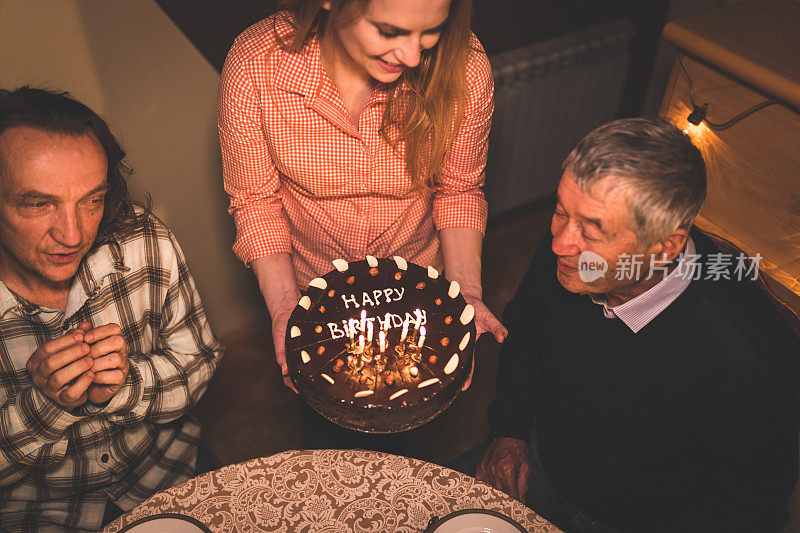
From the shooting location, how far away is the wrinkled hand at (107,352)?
1712mm

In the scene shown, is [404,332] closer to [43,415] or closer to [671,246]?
[671,246]

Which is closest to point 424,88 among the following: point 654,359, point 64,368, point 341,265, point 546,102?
point 341,265

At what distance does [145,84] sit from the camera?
2.65 metres

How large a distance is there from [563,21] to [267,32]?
2.51m

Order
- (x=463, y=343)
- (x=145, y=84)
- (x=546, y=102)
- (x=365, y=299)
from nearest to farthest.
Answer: (x=463, y=343)
(x=365, y=299)
(x=145, y=84)
(x=546, y=102)

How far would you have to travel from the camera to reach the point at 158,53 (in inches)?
103

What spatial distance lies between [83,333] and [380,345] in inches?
30.3

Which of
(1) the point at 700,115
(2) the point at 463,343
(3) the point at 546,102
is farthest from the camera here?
(3) the point at 546,102

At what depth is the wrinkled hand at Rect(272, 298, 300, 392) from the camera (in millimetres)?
1780

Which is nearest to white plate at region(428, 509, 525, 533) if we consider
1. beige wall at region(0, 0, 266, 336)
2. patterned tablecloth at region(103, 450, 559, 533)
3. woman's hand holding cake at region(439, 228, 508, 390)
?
patterned tablecloth at region(103, 450, 559, 533)

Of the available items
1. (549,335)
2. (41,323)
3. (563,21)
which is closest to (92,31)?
(41,323)

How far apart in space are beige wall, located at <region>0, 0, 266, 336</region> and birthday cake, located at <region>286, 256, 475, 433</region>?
135 centimetres

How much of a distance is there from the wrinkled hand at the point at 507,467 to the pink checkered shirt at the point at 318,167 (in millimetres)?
746

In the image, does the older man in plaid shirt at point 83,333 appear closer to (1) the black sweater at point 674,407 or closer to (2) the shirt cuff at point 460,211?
(2) the shirt cuff at point 460,211
